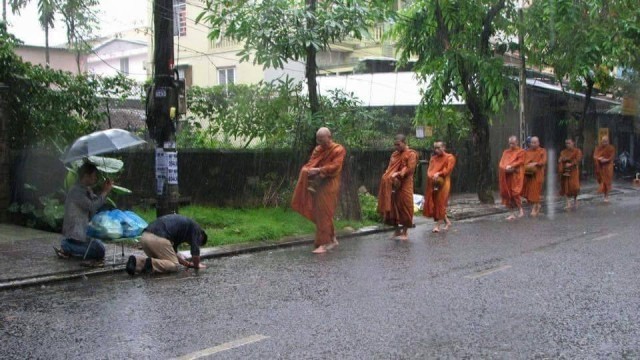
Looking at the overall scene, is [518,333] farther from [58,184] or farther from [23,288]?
[58,184]

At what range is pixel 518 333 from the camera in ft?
18.2

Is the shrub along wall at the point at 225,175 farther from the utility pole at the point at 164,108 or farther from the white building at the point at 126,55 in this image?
the white building at the point at 126,55

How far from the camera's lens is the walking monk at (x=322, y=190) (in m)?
10.6

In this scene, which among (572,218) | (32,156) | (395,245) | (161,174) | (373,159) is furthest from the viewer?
(373,159)

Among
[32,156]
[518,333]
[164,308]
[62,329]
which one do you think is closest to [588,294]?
[518,333]

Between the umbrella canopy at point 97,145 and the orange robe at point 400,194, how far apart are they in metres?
4.71

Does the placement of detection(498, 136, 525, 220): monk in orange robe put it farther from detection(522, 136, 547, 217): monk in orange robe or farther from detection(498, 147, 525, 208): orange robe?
detection(522, 136, 547, 217): monk in orange robe

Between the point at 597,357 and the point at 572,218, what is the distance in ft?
34.7

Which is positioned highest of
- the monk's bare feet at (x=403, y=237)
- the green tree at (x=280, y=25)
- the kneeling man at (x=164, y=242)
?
the green tree at (x=280, y=25)

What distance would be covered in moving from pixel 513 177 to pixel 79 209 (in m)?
10.1

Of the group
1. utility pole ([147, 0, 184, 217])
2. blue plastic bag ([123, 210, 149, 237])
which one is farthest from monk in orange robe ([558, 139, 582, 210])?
blue plastic bag ([123, 210, 149, 237])

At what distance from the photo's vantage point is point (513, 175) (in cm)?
1570

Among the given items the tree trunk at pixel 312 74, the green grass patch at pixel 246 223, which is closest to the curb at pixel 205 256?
the green grass patch at pixel 246 223

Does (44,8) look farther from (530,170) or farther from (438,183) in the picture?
(530,170)
